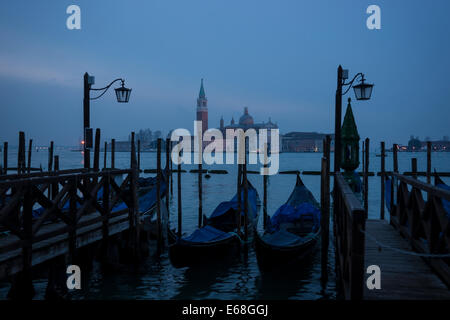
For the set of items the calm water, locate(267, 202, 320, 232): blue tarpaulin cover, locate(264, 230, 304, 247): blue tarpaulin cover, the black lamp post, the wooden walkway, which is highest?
the black lamp post

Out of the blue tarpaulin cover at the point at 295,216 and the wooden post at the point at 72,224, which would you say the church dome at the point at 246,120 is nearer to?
the blue tarpaulin cover at the point at 295,216

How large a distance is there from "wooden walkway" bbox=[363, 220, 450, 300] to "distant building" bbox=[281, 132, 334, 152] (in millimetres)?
154495

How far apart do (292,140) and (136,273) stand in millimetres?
163124

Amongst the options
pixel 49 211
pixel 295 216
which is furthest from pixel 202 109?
pixel 49 211

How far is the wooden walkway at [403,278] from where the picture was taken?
352 centimetres

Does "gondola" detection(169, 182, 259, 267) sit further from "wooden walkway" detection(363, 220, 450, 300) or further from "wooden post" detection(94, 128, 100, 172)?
"wooden walkway" detection(363, 220, 450, 300)

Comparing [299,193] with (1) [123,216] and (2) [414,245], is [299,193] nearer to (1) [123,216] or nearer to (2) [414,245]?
(1) [123,216]

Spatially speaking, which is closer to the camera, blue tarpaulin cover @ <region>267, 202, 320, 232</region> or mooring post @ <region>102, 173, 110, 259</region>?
mooring post @ <region>102, 173, 110, 259</region>

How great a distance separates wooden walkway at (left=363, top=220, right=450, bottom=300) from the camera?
3.52m

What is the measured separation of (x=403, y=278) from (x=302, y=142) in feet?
531

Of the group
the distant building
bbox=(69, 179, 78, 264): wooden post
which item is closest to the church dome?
the distant building

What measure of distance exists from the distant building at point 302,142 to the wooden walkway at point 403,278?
154 meters
